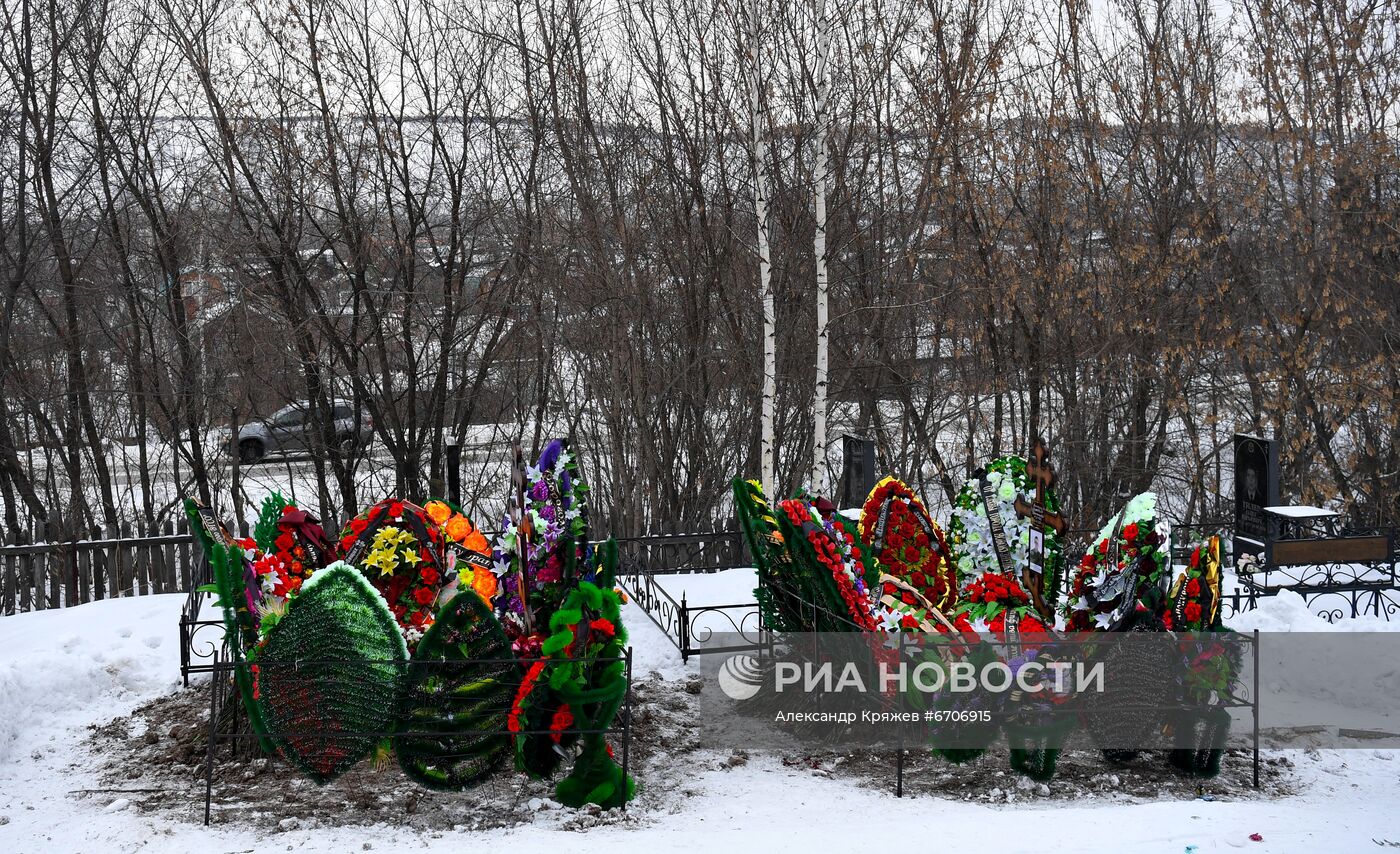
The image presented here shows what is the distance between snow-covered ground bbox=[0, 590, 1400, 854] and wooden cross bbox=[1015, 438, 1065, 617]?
136 cm

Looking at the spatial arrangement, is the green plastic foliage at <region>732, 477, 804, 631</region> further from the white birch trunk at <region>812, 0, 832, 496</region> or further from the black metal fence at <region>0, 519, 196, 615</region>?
the black metal fence at <region>0, 519, 196, 615</region>

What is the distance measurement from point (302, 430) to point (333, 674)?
1080 centimetres

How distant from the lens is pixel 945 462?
17109mm

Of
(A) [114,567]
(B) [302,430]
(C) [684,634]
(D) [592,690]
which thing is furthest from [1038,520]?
(B) [302,430]

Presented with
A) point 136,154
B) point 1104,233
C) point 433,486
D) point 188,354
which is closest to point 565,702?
point 433,486

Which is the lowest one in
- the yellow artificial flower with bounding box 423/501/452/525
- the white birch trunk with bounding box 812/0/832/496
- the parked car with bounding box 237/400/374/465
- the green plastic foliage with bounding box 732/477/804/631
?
the green plastic foliage with bounding box 732/477/804/631

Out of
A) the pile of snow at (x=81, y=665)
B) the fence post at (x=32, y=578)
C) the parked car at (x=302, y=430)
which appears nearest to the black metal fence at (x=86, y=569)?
the fence post at (x=32, y=578)

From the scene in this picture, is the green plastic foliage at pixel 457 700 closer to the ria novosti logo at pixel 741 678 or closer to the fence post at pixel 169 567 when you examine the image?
the ria novosti logo at pixel 741 678

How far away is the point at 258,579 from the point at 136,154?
9.83 meters

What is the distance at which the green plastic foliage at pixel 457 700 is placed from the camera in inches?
235

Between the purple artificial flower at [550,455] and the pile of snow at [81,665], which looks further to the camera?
the pile of snow at [81,665]

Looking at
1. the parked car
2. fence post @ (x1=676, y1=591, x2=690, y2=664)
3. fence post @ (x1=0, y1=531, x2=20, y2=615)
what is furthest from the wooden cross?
the parked car

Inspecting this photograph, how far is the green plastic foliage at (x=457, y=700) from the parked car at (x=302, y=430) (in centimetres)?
954

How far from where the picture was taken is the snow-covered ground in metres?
5.11
